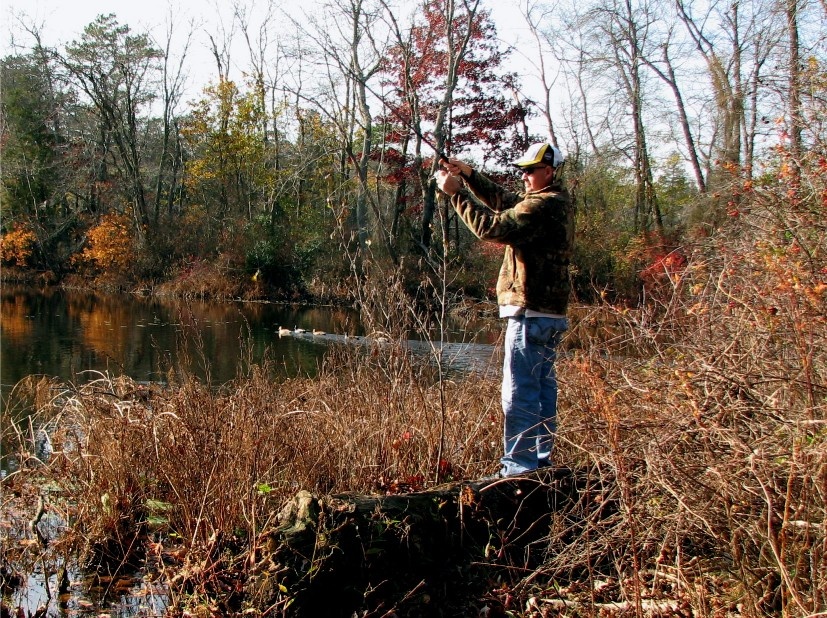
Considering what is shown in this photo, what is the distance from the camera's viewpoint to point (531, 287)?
10.8ft

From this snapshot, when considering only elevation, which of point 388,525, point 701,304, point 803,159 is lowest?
point 388,525

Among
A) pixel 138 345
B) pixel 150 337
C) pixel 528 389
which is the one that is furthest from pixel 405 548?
pixel 138 345

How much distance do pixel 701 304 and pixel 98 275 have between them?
2781 centimetres

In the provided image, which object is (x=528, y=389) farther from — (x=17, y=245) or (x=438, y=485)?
(x=17, y=245)

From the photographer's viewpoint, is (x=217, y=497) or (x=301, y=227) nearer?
(x=217, y=497)

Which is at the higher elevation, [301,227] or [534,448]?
[301,227]

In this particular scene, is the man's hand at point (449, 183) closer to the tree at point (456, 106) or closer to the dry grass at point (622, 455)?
the dry grass at point (622, 455)

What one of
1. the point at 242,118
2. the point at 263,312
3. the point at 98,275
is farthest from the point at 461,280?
the point at 98,275

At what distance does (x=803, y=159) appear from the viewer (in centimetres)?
351

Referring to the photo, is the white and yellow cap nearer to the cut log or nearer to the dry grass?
the dry grass

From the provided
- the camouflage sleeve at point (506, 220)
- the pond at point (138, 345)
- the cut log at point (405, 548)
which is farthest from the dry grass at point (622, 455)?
the camouflage sleeve at point (506, 220)

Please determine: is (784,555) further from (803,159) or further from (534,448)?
(803,159)

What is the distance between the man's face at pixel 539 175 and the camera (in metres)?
3.39

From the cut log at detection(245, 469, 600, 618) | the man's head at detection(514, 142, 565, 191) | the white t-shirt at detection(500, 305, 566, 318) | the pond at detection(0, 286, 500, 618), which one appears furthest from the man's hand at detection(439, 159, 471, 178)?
the cut log at detection(245, 469, 600, 618)
